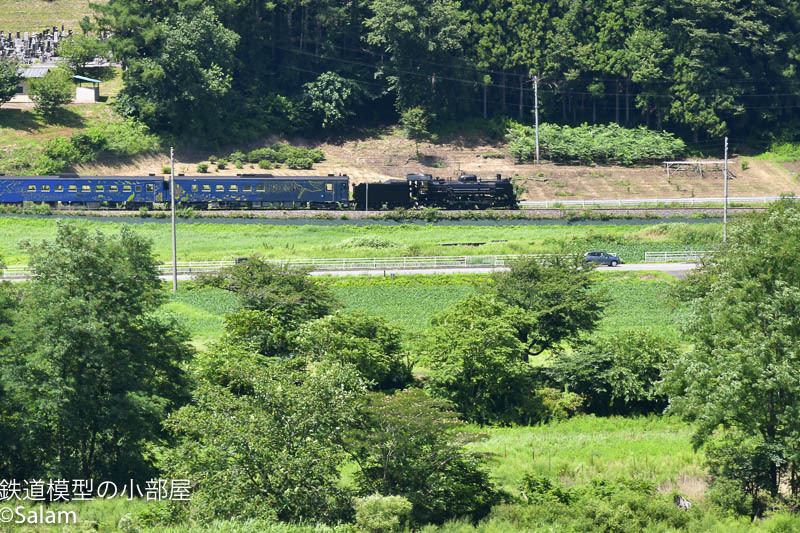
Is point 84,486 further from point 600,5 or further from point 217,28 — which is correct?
point 600,5

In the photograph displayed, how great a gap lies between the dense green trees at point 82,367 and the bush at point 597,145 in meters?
68.3

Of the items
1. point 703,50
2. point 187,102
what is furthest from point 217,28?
point 703,50

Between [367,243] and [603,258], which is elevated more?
[367,243]

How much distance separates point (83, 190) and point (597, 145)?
44097 millimetres

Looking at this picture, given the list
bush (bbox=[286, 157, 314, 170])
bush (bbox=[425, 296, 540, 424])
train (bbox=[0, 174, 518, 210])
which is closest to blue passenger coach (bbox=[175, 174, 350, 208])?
train (bbox=[0, 174, 518, 210])

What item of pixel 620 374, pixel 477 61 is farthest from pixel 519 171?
pixel 620 374

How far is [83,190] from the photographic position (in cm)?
8050

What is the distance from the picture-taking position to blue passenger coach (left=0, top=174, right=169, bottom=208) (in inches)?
3140

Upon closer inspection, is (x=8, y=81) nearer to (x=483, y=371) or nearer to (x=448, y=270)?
(x=448, y=270)

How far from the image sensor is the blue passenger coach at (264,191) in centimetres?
8169

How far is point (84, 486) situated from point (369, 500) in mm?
8449

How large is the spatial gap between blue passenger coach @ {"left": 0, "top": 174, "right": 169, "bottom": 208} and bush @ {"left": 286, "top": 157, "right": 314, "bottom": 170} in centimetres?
1454

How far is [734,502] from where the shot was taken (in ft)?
97.6

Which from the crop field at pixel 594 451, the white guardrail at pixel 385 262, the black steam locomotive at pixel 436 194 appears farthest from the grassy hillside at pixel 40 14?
the crop field at pixel 594 451
